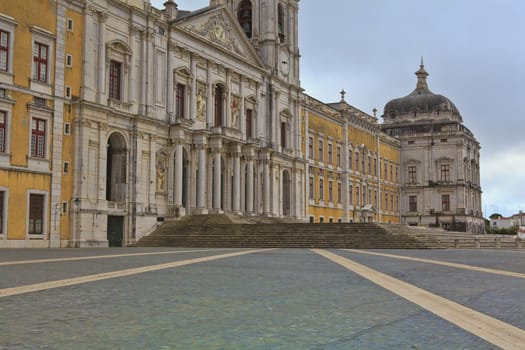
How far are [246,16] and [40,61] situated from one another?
2495 centimetres

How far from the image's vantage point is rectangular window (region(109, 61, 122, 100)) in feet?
113

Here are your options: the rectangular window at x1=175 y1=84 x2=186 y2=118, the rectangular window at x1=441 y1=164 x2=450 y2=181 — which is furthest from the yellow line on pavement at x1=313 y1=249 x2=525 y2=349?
the rectangular window at x1=441 y1=164 x2=450 y2=181

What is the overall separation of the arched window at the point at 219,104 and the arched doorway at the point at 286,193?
10.1 m

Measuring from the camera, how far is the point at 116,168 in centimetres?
3491

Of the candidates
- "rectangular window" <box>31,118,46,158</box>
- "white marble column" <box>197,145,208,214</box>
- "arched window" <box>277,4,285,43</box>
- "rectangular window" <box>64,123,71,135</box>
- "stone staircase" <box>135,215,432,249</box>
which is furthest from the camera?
"arched window" <box>277,4,285,43</box>

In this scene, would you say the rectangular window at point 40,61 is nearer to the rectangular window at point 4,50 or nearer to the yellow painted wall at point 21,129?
the yellow painted wall at point 21,129

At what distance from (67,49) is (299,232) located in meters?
15.2

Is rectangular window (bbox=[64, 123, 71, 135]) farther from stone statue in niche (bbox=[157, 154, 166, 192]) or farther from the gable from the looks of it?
the gable

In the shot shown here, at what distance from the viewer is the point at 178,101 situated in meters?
39.5

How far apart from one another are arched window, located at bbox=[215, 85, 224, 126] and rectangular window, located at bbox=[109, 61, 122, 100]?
9.60 metres

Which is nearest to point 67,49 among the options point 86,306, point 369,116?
point 86,306

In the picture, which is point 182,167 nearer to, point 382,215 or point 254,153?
point 254,153

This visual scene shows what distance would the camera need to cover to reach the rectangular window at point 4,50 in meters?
27.8

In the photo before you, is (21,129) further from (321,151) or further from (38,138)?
(321,151)
